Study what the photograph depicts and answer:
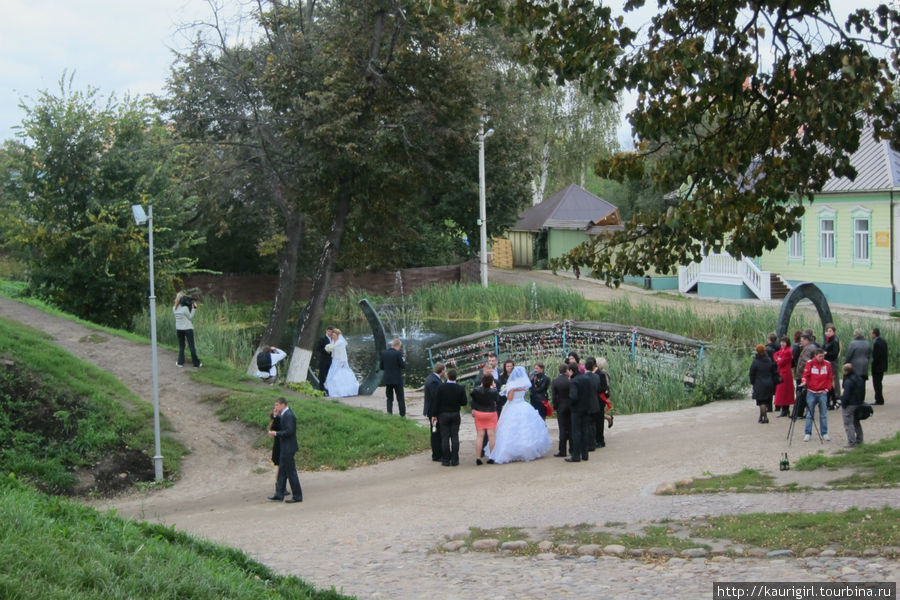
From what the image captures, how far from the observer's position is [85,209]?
24.2m

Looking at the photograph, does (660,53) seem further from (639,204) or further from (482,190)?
(639,204)

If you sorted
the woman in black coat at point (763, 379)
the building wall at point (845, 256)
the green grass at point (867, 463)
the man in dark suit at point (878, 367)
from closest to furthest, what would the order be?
the green grass at point (867, 463) < the woman in black coat at point (763, 379) < the man in dark suit at point (878, 367) < the building wall at point (845, 256)

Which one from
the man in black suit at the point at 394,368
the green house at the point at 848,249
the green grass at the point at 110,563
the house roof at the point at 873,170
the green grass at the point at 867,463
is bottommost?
the green grass at the point at 867,463

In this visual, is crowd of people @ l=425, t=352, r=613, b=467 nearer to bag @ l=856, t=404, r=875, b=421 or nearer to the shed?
bag @ l=856, t=404, r=875, b=421

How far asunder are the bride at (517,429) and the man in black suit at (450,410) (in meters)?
0.65

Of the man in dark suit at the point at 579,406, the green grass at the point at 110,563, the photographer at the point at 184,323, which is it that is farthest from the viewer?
the photographer at the point at 184,323

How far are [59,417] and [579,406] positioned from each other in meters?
7.96

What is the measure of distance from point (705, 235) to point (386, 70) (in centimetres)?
1366

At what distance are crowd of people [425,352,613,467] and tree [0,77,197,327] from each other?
11558 millimetres

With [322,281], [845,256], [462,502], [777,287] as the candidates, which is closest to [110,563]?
[462,502]

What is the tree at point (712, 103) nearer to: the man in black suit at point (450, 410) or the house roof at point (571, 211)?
the man in black suit at point (450, 410)

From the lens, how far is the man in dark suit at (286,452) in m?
12.6

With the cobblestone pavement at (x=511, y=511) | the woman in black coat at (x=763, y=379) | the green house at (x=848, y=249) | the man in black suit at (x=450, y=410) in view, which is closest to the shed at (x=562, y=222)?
the green house at (x=848, y=249)

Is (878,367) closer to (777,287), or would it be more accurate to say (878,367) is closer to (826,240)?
(826,240)
